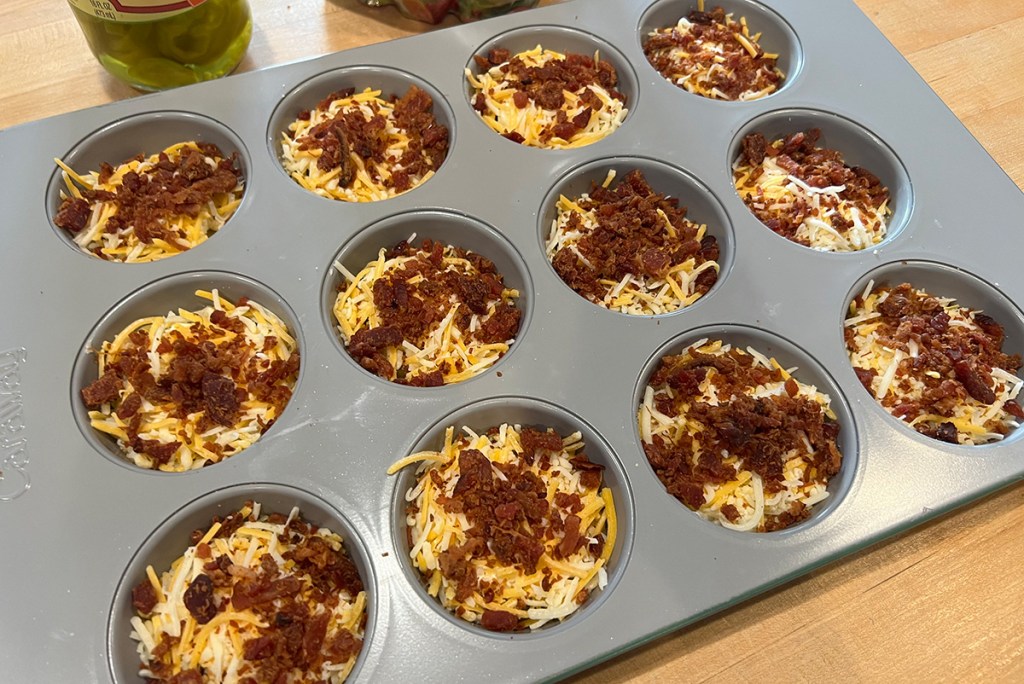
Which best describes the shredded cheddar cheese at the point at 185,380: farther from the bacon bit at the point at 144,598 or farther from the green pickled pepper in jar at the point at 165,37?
the green pickled pepper in jar at the point at 165,37

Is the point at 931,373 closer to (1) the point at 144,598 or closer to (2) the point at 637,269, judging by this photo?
(2) the point at 637,269

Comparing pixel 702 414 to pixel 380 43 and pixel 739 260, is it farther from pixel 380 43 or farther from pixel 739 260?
pixel 380 43

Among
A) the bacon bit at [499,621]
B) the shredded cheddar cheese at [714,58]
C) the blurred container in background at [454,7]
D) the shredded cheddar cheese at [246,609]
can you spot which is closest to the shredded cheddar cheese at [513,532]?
the bacon bit at [499,621]

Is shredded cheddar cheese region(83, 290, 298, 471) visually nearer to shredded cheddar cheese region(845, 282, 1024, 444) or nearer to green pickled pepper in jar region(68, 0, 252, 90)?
green pickled pepper in jar region(68, 0, 252, 90)

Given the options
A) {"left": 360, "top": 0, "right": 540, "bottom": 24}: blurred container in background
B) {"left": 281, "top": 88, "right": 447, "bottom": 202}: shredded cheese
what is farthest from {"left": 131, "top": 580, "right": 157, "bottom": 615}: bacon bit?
{"left": 360, "top": 0, "right": 540, "bottom": 24}: blurred container in background

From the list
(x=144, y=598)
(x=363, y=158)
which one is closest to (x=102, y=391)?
(x=144, y=598)
